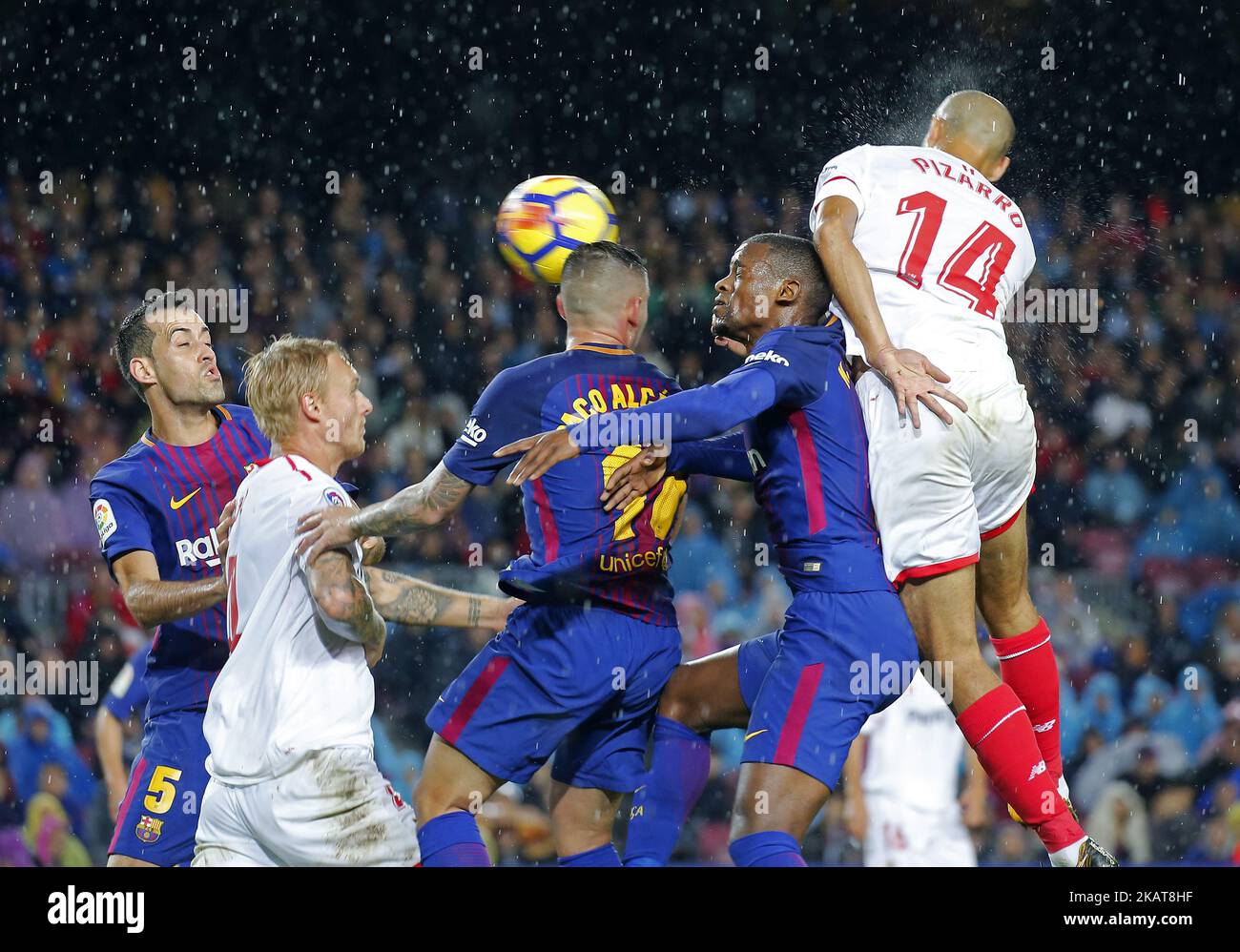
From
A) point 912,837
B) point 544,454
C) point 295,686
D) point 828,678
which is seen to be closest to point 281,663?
point 295,686

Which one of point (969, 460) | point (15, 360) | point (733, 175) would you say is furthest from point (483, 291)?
point (969, 460)

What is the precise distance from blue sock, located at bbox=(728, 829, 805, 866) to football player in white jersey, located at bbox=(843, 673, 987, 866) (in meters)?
3.01

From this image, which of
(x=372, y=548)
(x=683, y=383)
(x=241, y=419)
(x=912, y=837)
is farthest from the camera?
(x=683, y=383)

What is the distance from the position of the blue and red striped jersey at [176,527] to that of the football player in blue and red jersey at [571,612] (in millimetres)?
870

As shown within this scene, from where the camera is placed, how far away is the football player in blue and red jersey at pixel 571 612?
390 centimetres

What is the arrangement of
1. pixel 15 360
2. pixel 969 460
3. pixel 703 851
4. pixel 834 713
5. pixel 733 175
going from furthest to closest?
1. pixel 733 175
2. pixel 15 360
3. pixel 703 851
4. pixel 969 460
5. pixel 834 713

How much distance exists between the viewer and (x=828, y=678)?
11.9ft

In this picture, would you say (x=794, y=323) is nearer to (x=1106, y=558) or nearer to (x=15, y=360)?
(x=1106, y=558)

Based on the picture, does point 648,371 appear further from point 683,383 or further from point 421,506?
point 683,383

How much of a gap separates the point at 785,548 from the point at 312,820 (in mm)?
1465

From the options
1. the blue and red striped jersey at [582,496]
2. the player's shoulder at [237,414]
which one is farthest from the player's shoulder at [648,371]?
the player's shoulder at [237,414]

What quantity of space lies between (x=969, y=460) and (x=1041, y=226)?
6.75m

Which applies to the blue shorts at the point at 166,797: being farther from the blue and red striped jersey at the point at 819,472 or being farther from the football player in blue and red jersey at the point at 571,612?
the blue and red striped jersey at the point at 819,472

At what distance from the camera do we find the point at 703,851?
23.1 feet
